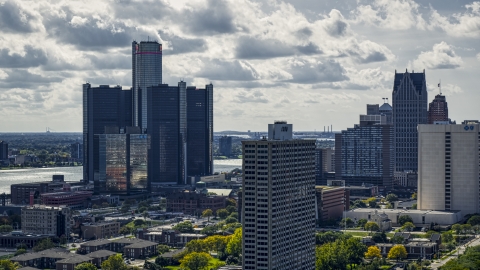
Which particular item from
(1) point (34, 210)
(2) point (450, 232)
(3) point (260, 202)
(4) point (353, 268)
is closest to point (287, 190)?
(3) point (260, 202)

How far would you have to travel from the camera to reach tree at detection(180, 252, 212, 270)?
93.0m

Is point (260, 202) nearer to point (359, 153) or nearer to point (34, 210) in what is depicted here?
point (34, 210)

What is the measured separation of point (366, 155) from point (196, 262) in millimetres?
97933

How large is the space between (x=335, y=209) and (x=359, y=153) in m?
52.1

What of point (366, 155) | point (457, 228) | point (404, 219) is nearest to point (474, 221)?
point (457, 228)

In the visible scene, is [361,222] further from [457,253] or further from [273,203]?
[273,203]

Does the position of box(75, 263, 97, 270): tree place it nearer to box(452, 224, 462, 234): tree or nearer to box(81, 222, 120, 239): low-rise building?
box(81, 222, 120, 239): low-rise building

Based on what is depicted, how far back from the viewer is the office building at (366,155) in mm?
184625

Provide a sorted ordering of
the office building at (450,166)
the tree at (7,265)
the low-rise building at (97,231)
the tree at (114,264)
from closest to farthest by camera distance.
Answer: the tree at (7,265) < the tree at (114,264) < the low-rise building at (97,231) < the office building at (450,166)

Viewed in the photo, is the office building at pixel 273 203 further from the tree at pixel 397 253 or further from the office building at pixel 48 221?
the office building at pixel 48 221

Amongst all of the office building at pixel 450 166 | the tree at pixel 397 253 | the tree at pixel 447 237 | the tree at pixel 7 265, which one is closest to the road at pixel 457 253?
the tree at pixel 447 237

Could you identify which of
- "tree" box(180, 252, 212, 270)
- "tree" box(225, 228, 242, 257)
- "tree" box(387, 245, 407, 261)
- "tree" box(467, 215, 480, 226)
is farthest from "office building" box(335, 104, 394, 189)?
"tree" box(180, 252, 212, 270)

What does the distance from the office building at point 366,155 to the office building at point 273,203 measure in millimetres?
104919

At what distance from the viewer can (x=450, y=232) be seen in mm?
118750
